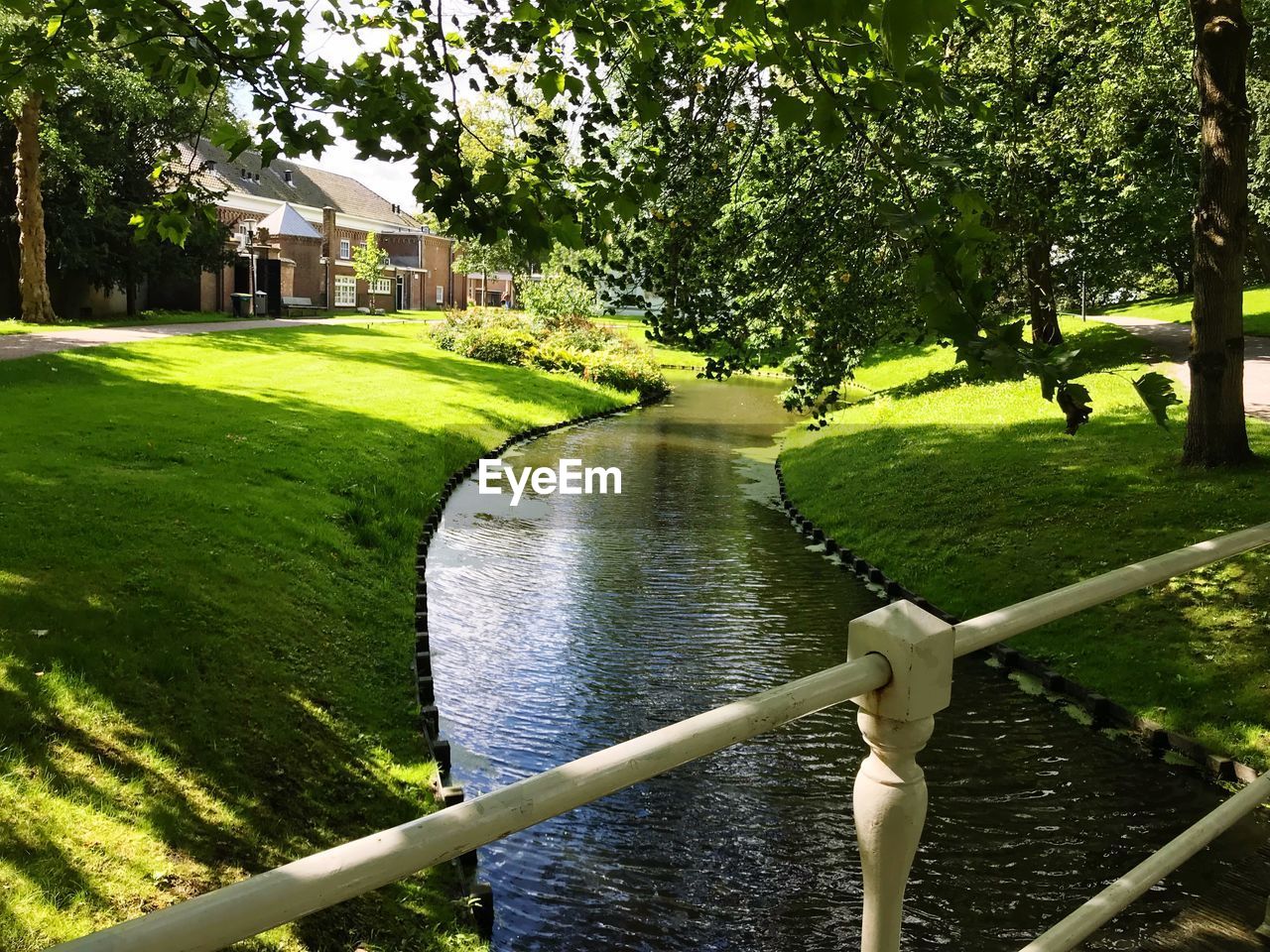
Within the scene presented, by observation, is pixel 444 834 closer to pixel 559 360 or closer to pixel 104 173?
pixel 559 360

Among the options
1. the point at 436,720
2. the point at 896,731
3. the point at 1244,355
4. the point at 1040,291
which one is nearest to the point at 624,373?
the point at 1040,291

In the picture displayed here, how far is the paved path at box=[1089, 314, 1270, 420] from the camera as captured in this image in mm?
18344

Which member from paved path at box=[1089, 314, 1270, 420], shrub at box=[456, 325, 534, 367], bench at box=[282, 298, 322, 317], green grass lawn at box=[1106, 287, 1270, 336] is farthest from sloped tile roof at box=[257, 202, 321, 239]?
paved path at box=[1089, 314, 1270, 420]

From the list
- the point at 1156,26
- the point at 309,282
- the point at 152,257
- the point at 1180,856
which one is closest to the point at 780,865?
the point at 1180,856

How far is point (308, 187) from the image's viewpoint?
70125 millimetres

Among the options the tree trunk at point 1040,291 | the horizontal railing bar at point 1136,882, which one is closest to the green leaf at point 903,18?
the horizontal railing bar at point 1136,882

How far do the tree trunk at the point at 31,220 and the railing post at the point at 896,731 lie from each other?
105 feet

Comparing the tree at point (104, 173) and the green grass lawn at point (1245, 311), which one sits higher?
the tree at point (104, 173)

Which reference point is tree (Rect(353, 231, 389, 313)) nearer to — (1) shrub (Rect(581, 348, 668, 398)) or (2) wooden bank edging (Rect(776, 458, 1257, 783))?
(1) shrub (Rect(581, 348, 668, 398))

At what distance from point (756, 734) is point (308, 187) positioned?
75141mm

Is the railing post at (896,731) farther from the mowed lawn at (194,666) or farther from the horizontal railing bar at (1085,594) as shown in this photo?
the mowed lawn at (194,666)

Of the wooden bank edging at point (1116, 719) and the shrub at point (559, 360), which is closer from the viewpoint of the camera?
the wooden bank edging at point (1116, 719)

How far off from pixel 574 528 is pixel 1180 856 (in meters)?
13.3

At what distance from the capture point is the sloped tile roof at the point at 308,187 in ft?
193
